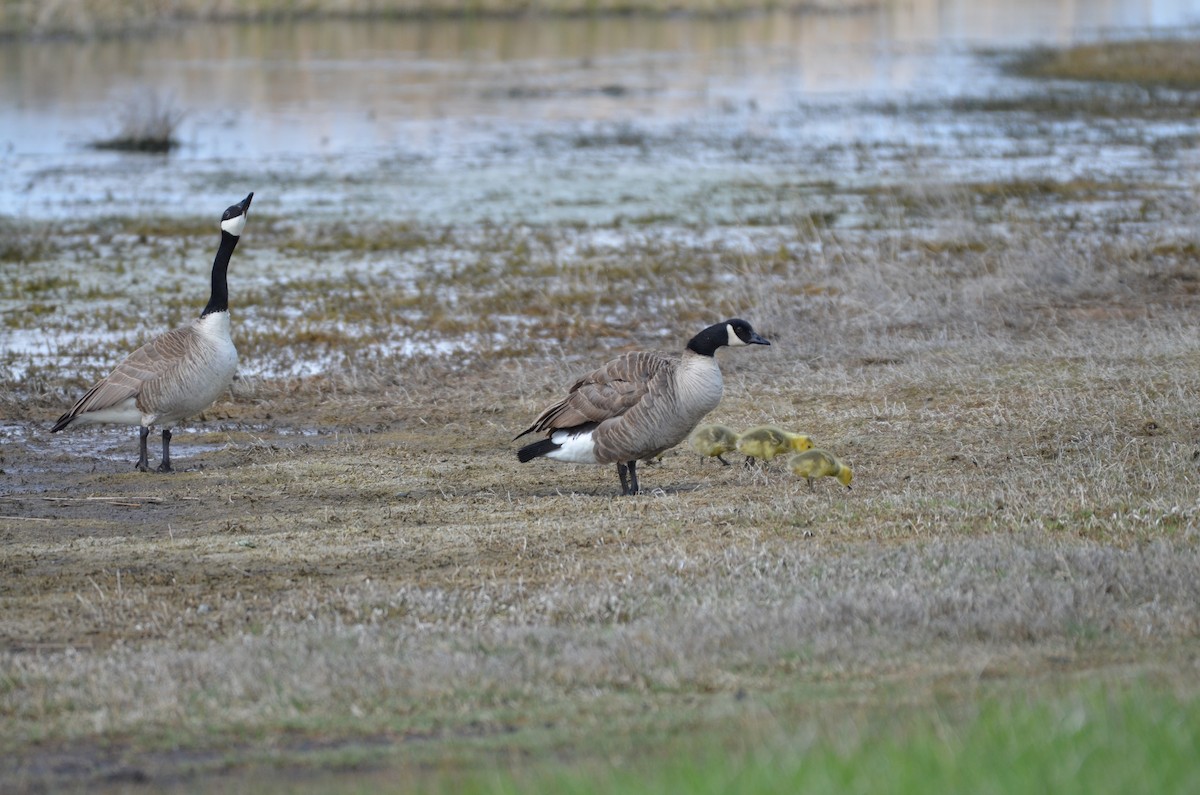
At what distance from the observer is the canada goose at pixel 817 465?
9602 mm

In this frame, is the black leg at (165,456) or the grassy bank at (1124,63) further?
the grassy bank at (1124,63)

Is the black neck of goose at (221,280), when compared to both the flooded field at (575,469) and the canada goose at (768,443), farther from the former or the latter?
the canada goose at (768,443)

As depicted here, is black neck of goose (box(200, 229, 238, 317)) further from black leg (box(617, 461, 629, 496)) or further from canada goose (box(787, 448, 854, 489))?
canada goose (box(787, 448, 854, 489))

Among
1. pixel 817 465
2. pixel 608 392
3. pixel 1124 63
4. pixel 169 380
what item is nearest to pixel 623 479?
pixel 608 392

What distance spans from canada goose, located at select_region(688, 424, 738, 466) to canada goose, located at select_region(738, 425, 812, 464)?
0.84ft

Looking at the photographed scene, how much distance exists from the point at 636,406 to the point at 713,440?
92 centimetres

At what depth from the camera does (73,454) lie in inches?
495

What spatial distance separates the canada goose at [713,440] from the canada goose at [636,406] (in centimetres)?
49

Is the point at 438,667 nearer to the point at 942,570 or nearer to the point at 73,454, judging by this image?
the point at 942,570

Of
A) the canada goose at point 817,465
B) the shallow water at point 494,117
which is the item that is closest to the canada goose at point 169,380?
the canada goose at point 817,465

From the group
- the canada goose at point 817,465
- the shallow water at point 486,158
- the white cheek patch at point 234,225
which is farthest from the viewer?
the shallow water at point 486,158

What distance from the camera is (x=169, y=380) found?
1139 centimetres

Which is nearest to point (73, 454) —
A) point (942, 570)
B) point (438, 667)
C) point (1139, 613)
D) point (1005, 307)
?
point (438, 667)

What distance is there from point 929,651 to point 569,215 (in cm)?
1924
